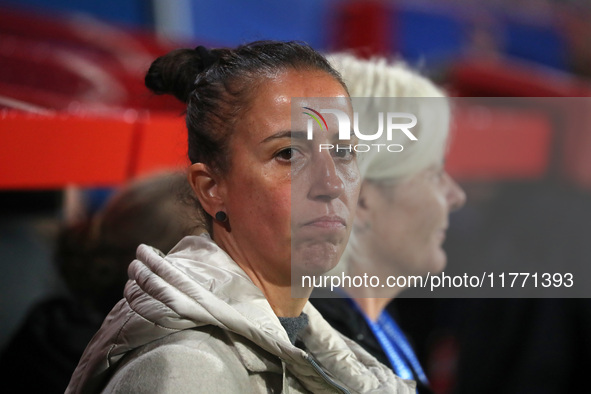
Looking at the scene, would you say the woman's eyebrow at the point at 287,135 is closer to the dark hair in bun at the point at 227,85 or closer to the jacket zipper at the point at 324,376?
the dark hair in bun at the point at 227,85

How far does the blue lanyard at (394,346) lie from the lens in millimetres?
1057

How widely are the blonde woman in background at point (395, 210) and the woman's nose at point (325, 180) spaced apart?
0.59 ft

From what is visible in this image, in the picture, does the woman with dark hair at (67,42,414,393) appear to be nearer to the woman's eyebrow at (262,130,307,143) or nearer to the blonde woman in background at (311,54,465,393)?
the woman's eyebrow at (262,130,307,143)

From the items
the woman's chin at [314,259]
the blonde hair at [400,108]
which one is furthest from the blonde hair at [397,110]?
the woman's chin at [314,259]

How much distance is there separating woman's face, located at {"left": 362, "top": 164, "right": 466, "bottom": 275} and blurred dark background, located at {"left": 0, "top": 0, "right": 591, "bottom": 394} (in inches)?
2.5

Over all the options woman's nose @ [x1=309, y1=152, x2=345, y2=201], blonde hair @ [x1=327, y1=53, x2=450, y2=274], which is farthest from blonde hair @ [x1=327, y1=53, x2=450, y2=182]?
woman's nose @ [x1=309, y1=152, x2=345, y2=201]

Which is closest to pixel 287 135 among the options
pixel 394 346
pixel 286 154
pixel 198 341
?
pixel 286 154

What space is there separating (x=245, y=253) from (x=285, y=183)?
0.34ft

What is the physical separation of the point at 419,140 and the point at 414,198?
14 centimetres

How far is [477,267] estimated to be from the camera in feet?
3.40

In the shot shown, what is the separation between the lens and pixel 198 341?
74 cm

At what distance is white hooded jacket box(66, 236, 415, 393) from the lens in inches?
28.7

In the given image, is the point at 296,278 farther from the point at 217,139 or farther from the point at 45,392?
the point at 45,392

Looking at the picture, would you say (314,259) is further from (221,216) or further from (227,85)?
(227,85)
